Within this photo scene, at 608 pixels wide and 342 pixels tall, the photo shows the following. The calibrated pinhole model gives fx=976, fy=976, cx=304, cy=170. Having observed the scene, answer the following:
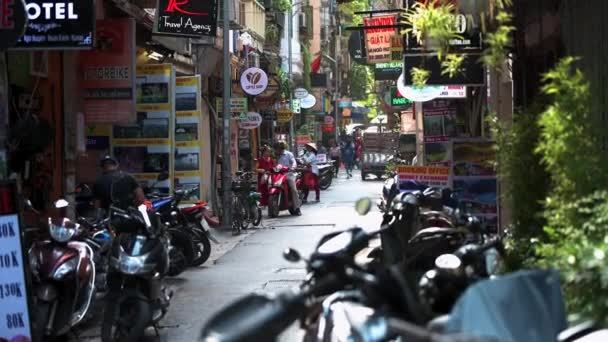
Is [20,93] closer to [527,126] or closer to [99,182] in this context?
[99,182]

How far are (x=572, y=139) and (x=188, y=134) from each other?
13804 millimetres

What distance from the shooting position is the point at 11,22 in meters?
8.21

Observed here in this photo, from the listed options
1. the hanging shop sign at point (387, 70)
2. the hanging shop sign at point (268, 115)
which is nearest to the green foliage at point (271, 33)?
the hanging shop sign at point (268, 115)

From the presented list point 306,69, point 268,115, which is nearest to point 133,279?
point 268,115

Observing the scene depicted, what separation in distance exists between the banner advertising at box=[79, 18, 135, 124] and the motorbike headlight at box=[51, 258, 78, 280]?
6466 millimetres

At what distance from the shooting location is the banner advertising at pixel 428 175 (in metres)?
13.0

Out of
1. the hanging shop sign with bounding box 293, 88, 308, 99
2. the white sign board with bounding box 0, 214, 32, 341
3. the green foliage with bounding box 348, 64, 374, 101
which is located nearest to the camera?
the white sign board with bounding box 0, 214, 32, 341

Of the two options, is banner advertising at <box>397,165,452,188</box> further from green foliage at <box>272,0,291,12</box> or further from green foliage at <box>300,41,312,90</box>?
green foliage at <box>300,41,312,90</box>

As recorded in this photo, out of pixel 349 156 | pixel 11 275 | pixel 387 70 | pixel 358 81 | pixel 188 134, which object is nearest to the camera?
pixel 11 275

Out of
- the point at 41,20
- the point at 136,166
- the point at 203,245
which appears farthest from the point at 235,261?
the point at 41,20

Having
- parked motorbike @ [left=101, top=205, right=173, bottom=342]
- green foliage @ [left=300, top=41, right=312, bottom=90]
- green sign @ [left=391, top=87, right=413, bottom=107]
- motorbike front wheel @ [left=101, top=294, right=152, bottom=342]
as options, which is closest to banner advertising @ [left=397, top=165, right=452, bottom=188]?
parked motorbike @ [left=101, top=205, right=173, bottom=342]

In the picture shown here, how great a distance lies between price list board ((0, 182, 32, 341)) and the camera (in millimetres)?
7883

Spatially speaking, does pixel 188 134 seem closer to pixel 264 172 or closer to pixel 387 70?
pixel 264 172

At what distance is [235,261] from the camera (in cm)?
1527
